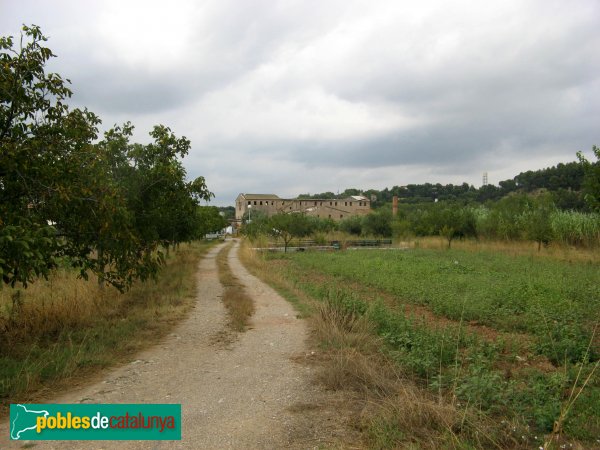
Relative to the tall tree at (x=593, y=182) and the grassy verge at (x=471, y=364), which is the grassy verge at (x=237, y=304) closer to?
the grassy verge at (x=471, y=364)

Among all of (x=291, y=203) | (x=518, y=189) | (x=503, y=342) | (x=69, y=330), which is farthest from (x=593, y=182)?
(x=291, y=203)

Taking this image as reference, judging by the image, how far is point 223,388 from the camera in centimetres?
541

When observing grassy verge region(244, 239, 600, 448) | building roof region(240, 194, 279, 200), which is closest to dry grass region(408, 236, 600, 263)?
grassy verge region(244, 239, 600, 448)

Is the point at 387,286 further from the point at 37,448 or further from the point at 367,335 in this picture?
the point at 37,448

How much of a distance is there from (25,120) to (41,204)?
1.26m

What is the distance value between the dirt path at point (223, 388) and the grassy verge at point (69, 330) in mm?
421

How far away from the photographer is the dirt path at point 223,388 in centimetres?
403

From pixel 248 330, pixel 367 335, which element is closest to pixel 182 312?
pixel 248 330

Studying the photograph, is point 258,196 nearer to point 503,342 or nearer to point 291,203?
point 291,203

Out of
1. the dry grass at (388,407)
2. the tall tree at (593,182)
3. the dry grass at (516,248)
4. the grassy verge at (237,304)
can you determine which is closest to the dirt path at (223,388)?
the dry grass at (388,407)

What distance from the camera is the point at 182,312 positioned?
423 inches

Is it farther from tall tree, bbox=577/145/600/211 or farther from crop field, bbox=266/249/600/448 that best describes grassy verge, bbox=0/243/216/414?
tall tree, bbox=577/145/600/211

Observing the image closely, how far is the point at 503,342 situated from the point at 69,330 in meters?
7.60

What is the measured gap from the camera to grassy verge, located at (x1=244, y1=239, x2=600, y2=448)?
155 inches
